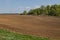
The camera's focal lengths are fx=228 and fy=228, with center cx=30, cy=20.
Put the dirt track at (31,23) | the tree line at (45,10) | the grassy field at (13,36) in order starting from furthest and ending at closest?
1. the tree line at (45,10)
2. the dirt track at (31,23)
3. the grassy field at (13,36)

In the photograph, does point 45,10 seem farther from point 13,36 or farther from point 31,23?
point 13,36

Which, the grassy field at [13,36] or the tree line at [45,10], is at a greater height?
the tree line at [45,10]

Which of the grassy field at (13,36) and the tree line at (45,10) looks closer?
the grassy field at (13,36)

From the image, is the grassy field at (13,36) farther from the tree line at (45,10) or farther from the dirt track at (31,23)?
the tree line at (45,10)

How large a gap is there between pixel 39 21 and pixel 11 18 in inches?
95.4

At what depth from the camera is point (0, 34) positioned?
13.1 meters

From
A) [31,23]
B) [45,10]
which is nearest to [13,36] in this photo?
[31,23]

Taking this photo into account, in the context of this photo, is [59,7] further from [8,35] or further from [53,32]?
[8,35]

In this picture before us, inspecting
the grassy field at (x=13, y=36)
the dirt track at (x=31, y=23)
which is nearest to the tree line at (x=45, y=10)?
the dirt track at (x=31, y=23)

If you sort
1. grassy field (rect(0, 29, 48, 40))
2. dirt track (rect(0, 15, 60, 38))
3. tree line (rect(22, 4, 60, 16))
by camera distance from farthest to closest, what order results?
tree line (rect(22, 4, 60, 16)) → dirt track (rect(0, 15, 60, 38)) → grassy field (rect(0, 29, 48, 40))

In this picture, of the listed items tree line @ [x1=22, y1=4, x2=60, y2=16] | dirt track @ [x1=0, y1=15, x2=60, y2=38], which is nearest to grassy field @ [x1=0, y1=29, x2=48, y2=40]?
dirt track @ [x1=0, y1=15, x2=60, y2=38]

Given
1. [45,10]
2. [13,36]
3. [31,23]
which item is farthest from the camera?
[45,10]

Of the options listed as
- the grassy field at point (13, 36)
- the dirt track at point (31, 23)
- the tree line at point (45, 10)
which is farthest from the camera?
the tree line at point (45, 10)

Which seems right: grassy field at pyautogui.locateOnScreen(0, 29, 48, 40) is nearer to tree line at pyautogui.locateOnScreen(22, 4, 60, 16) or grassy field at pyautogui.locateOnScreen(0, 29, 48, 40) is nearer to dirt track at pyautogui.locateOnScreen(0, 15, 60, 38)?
dirt track at pyautogui.locateOnScreen(0, 15, 60, 38)
